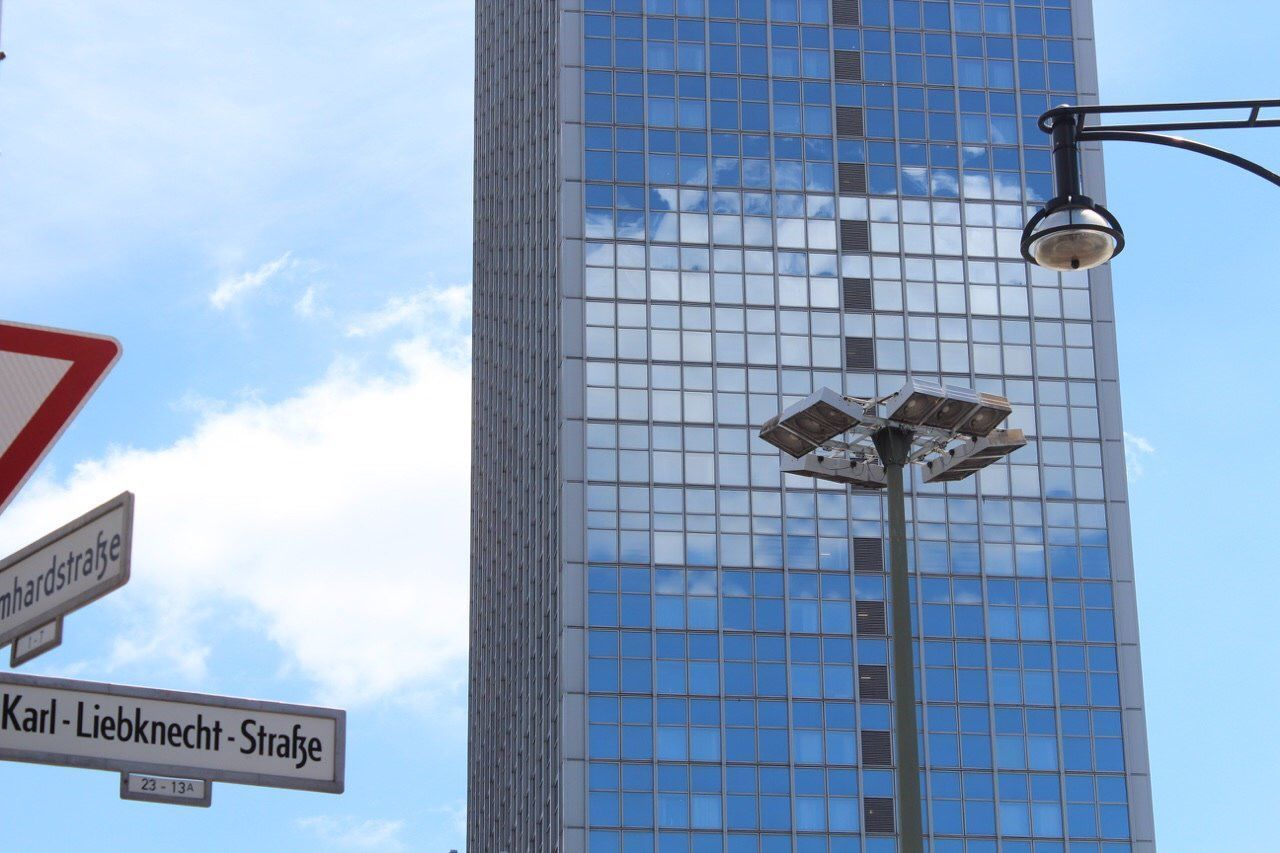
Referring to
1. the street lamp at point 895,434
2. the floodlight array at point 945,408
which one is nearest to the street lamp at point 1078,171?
the street lamp at point 895,434

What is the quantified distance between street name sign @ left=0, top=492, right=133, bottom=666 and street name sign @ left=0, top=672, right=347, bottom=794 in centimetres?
46

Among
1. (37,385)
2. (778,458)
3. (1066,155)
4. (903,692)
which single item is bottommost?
(37,385)

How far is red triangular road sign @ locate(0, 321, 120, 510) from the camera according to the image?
813cm

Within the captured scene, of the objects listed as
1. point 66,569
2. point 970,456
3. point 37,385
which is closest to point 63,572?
point 66,569

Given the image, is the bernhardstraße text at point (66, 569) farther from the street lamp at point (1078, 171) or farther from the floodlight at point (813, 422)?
the floodlight at point (813, 422)

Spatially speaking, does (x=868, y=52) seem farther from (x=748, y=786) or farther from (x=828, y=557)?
(x=748, y=786)

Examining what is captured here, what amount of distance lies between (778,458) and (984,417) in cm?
5680

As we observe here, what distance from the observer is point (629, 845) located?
79750mm

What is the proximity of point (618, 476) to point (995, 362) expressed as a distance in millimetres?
16428

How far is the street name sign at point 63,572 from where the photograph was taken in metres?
8.64

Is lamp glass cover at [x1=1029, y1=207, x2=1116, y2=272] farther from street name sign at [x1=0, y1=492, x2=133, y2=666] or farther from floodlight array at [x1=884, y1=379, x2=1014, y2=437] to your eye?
floodlight array at [x1=884, y1=379, x2=1014, y2=437]

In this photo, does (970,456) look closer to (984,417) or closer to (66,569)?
(984,417)

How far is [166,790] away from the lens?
31.2 feet

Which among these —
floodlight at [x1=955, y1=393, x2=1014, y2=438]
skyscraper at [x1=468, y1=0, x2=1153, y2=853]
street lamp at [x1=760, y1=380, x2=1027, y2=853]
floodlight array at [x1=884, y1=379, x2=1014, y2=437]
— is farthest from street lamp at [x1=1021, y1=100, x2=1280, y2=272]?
skyscraper at [x1=468, y1=0, x2=1153, y2=853]
